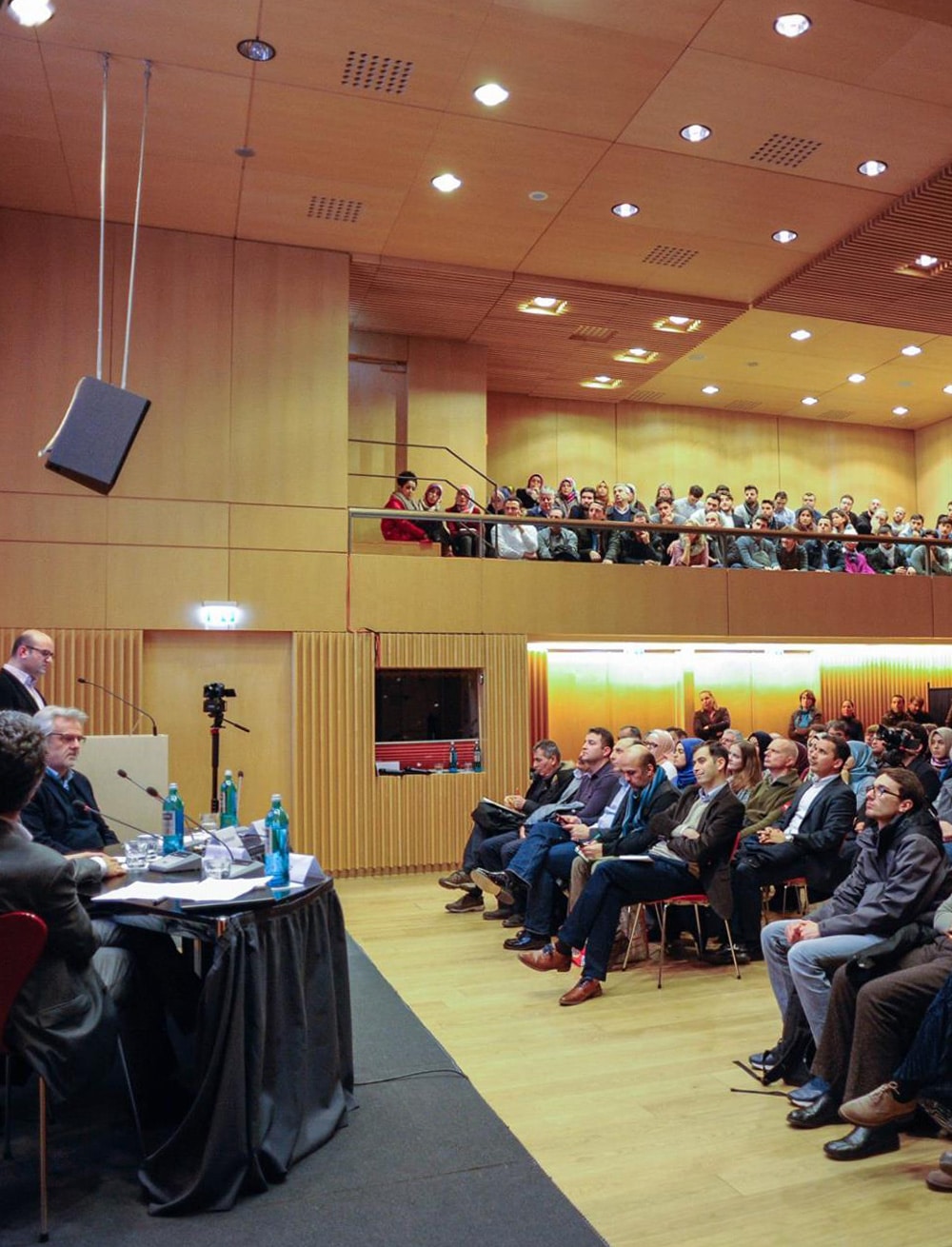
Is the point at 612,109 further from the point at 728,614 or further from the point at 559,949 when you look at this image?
the point at 559,949

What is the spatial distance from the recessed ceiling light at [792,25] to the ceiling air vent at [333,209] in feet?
11.0

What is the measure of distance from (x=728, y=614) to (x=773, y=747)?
155 inches

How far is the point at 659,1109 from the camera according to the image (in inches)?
140

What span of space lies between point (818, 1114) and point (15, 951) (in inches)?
103

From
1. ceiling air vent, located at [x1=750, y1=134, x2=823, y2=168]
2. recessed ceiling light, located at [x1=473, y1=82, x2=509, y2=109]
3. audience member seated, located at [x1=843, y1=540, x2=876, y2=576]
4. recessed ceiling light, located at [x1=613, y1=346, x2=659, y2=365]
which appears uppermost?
recessed ceiling light, located at [x1=473, y1=82, x2=509, y2=109]

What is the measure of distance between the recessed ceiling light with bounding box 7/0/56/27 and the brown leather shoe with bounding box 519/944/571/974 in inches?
234

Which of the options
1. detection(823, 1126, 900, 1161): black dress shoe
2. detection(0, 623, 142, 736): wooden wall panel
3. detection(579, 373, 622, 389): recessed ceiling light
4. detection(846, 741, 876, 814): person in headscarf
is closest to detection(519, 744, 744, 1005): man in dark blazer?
detection(846, 741, 876, 814): person in headscarf

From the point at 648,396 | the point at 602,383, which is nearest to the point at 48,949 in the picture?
the point at 602,383

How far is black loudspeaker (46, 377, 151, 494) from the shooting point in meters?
5.16

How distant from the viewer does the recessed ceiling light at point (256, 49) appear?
5957 mm

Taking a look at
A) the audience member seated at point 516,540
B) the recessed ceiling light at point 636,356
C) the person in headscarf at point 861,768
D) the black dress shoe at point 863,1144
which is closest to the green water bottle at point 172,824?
the black dress shoe at point 863,1144

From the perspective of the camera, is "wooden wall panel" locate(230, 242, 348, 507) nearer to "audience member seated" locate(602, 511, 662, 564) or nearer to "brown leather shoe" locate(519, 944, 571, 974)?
"audience member seated" locate(602, 511, 662, 564)

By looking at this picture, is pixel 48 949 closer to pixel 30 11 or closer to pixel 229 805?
pixel 229 805

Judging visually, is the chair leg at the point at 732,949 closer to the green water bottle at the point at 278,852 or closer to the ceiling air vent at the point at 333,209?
the green water bottle at the point at 278,852
